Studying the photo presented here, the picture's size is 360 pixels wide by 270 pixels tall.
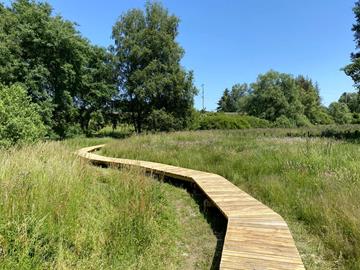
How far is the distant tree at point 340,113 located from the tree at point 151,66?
38861 millimetres

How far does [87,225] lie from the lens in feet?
11.9

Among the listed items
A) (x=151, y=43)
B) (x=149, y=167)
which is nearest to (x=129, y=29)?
(x=151, y=43)

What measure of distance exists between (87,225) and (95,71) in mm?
19668

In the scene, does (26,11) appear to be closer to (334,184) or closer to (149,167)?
(149,167)

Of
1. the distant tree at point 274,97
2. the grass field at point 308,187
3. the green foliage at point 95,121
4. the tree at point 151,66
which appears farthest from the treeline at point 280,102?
the grass field at point 308,187

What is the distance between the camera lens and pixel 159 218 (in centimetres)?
452

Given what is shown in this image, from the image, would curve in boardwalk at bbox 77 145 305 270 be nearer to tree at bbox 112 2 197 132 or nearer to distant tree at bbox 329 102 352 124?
tree at bbox 112 2 197 132

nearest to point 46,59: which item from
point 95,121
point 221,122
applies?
point 95,121

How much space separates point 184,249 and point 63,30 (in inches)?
682

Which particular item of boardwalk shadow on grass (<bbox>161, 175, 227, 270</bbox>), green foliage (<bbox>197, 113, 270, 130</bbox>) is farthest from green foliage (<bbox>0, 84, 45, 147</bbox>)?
green foliage (<bbox>197, 113, 270, 130</bbox>)

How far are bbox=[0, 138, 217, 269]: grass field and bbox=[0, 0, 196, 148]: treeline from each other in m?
12.3

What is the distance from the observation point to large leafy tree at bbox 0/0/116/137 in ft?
52.8

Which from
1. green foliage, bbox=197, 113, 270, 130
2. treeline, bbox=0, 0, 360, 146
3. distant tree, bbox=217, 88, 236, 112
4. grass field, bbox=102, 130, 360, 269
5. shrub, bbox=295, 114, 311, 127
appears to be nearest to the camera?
grass field, bbox=102, 130, 360, 269

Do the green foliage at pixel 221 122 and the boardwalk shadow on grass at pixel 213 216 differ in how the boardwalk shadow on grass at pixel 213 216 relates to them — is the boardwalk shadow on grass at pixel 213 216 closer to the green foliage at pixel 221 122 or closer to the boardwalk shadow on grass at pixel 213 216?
the boardwalk shadow on grass at pixel 213 216
